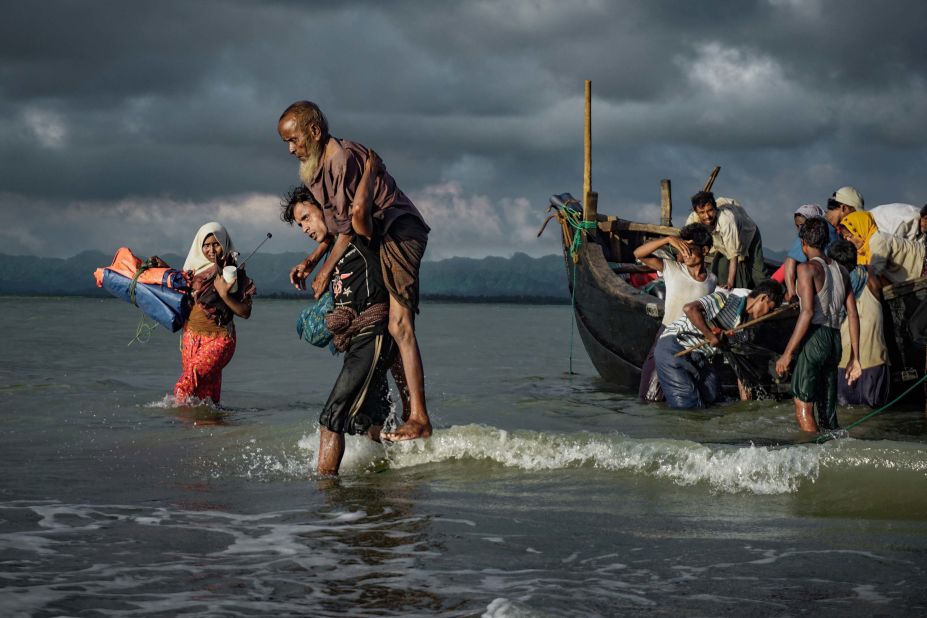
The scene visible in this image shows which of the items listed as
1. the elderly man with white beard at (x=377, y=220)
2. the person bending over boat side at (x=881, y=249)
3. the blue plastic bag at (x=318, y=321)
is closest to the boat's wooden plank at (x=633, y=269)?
the person bending over boat side at (x=881, y=249)

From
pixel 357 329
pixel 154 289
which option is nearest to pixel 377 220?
pixel 357 329

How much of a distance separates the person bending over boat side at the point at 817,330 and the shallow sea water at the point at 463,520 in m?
0.35

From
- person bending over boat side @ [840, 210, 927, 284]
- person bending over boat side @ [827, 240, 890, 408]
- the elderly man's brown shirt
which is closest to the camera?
the elderly man's brown shirt

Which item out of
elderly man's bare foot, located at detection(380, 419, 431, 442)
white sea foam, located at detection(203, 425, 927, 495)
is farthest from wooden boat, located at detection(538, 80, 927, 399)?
elderly man's bare foot, located at detection(380, 419, 431, 442)

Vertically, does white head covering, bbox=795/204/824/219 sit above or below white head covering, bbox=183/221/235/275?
above

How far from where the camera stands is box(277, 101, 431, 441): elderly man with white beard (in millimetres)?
5668

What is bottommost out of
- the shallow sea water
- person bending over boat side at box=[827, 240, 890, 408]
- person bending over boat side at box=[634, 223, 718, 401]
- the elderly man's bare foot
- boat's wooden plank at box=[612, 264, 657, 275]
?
the shallow sea water

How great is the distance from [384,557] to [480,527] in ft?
2.42

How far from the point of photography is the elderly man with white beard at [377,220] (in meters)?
5.67

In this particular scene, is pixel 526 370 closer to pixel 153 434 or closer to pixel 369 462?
pixel 153 434

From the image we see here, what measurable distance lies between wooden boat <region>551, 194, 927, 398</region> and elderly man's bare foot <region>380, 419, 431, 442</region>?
5262 millimetres

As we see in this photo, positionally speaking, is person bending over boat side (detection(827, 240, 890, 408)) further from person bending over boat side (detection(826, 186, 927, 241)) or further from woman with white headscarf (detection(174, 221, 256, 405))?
woman with white headscarf (detection(174, 221, 256, 405))

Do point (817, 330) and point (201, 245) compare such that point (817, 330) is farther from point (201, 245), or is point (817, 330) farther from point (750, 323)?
point (201, 245)

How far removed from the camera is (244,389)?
589 inches
